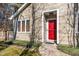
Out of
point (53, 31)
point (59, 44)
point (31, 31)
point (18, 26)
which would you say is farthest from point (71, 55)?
point (18, 26)

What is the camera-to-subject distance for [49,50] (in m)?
4.45

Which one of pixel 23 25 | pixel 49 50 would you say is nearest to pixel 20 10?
pixel 23 25

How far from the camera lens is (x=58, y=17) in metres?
4.51

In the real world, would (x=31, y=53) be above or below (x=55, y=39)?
below

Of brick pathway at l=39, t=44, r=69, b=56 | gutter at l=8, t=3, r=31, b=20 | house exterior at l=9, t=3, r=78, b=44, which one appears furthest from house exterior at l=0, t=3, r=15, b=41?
brick pathway at l=39, t=44, r=69, b=56

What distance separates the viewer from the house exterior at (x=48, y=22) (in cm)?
439

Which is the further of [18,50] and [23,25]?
[23,25]

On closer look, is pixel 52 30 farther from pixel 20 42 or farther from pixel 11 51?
pixel 11 51

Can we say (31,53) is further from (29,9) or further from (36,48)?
(29,9)

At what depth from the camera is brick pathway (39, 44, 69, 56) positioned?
4371mm

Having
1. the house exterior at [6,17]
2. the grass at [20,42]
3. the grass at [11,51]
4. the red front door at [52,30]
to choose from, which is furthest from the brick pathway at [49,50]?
the house exterior at [6,17]

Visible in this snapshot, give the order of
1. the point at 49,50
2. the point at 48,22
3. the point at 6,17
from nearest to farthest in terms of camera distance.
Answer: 1. the point at 49,50
2. the point at 6,17
3. the point at 48,22

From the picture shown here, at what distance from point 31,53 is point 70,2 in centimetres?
140

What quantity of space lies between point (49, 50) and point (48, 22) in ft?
2.21
